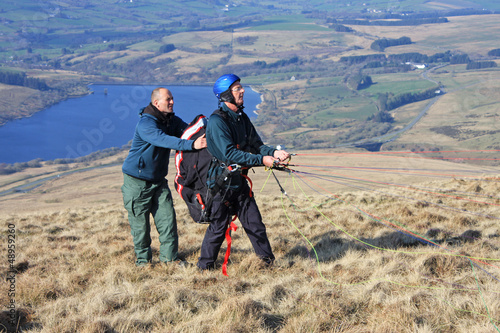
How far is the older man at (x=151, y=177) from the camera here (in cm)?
535

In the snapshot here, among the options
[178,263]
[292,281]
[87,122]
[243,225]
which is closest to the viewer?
[292,281]

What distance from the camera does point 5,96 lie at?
400 ft

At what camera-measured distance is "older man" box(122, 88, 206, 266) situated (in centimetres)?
535

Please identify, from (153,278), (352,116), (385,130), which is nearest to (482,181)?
(153,278)

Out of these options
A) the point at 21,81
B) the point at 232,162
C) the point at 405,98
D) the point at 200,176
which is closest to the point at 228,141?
the point at 232,162

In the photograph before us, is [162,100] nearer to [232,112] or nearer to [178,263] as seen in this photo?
[232,112]

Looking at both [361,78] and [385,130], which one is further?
[361,78]

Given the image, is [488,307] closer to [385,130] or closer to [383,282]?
[383,282]

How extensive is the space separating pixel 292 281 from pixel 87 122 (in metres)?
110

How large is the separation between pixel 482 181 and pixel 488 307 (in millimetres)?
9141

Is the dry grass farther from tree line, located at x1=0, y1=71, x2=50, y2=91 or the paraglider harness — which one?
tree line, located at x1=0, y1=71, x2=50, y2=91

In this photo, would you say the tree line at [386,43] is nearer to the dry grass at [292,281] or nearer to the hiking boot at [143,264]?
the dry grass at [292,281]

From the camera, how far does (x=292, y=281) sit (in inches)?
186

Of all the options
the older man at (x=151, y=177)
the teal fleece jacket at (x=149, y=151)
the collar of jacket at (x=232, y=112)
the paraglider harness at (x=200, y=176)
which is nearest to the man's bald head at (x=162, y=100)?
the older man at (x=151, y=177)
